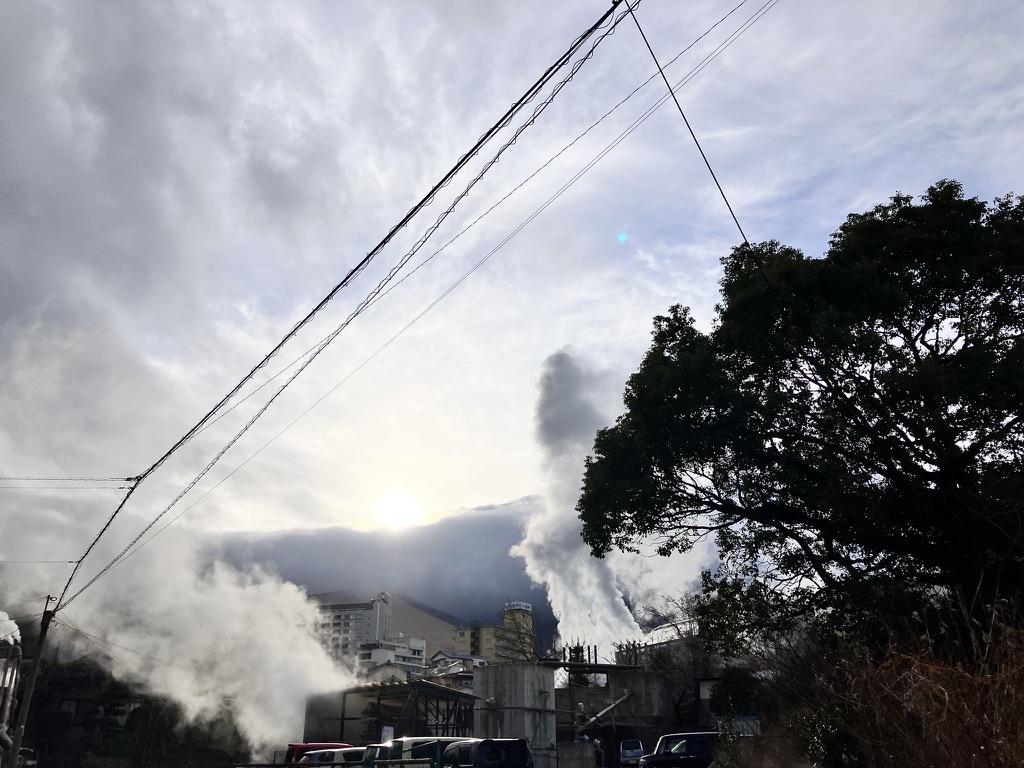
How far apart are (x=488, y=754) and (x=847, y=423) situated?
956cm

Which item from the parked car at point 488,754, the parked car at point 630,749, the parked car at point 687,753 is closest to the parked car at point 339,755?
the parked car at point 488,754

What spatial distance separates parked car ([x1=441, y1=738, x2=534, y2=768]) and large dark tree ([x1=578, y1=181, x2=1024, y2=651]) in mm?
4787

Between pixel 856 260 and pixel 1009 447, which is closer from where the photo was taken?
pixel 1009 447

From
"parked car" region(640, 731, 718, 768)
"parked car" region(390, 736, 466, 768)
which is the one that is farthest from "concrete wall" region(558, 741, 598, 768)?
"parked car" region(390, 736, 466, 768)

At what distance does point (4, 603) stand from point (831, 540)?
170 ft

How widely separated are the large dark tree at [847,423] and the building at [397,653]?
63.9 m

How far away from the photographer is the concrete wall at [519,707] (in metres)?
29.5

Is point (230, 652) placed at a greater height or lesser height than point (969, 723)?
greater

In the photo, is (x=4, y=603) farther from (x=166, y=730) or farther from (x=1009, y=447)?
(x=1009, y=447)

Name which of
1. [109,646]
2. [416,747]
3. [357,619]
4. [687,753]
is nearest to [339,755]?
[416,747]

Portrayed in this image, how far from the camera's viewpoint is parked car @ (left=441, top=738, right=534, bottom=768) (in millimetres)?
13570

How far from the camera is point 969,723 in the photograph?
6.51 meters

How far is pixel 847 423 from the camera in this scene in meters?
13.7

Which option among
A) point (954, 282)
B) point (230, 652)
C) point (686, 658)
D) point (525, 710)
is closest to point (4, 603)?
point (230, 652)
